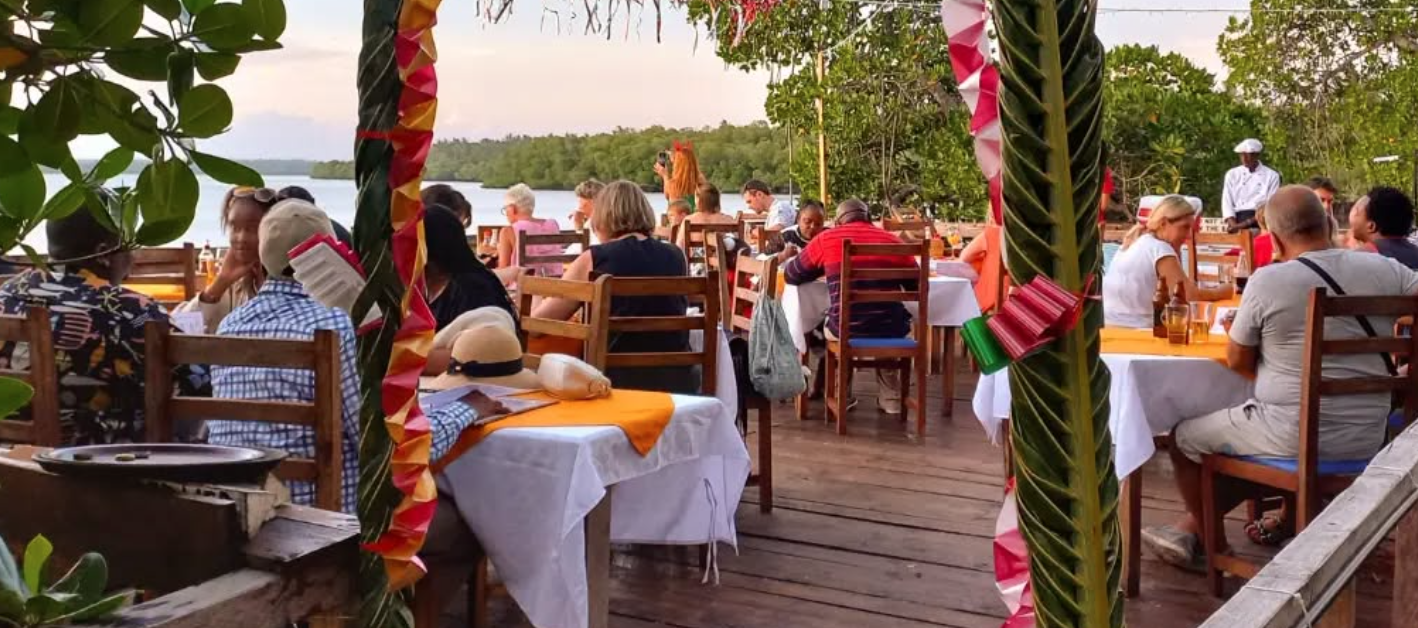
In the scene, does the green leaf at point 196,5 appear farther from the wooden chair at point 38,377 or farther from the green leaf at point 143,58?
the wooden chair at point 38,377

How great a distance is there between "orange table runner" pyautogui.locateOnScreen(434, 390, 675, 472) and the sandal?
2.14 metres

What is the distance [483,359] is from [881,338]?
3.26 m

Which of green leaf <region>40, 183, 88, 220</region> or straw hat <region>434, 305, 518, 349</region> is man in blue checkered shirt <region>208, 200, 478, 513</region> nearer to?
straw hat <region>434, 305, 518, 349</region>

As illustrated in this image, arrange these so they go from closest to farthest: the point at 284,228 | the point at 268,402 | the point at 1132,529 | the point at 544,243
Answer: the point at 268,402
the point at 284,228
the point at 1132,529
the point at 544,243

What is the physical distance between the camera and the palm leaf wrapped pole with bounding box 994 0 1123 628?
449 millimetres

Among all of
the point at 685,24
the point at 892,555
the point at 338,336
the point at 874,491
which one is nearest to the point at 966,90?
the point at 685,24

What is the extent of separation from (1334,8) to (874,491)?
47.9ft

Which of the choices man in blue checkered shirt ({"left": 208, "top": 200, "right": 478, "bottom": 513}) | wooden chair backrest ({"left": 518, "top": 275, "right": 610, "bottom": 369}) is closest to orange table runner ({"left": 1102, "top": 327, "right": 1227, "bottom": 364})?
wooden chair backrest ({"left": 518, "top": 275, "right": 610, "bottom": 369})

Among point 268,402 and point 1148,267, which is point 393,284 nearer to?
point 268,402

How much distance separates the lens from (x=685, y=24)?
2.89 feet

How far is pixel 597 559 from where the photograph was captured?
9.68ft

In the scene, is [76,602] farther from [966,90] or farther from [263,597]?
[966,90]

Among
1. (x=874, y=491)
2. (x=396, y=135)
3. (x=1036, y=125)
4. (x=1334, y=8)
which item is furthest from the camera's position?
(x=1334, y=8)

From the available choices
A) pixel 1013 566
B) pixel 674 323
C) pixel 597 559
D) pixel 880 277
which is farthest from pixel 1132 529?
pixel 1013 566
